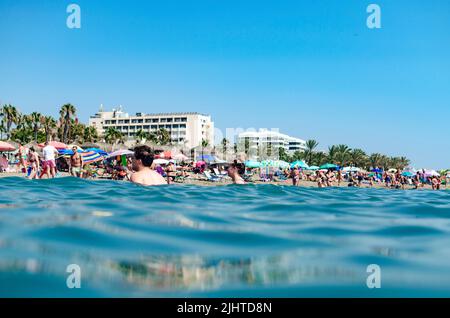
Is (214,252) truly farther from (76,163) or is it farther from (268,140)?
(268,140)

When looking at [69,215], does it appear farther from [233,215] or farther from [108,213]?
[233,215]

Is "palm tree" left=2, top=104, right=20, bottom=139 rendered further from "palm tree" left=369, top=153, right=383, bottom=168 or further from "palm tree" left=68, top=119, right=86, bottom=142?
"palm tree" left=369, top=153, right=383, bottom=168

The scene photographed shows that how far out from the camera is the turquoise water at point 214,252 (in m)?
2.16

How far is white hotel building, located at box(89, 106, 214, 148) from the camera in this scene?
123 meters

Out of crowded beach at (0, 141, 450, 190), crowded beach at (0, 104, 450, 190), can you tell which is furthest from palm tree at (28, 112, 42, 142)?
crowded beach at (0, 141, 450, 190)

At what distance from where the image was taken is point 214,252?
2.85 meters

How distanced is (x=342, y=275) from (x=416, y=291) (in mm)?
409

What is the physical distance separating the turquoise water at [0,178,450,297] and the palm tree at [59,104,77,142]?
206 ft

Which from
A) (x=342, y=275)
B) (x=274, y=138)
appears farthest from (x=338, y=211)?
(x=274, y=138)

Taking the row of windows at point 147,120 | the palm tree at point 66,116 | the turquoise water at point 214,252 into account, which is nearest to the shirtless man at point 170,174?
the turquoise water at point 214,252

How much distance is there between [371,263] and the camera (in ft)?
8.95

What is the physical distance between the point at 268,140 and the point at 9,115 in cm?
9374
